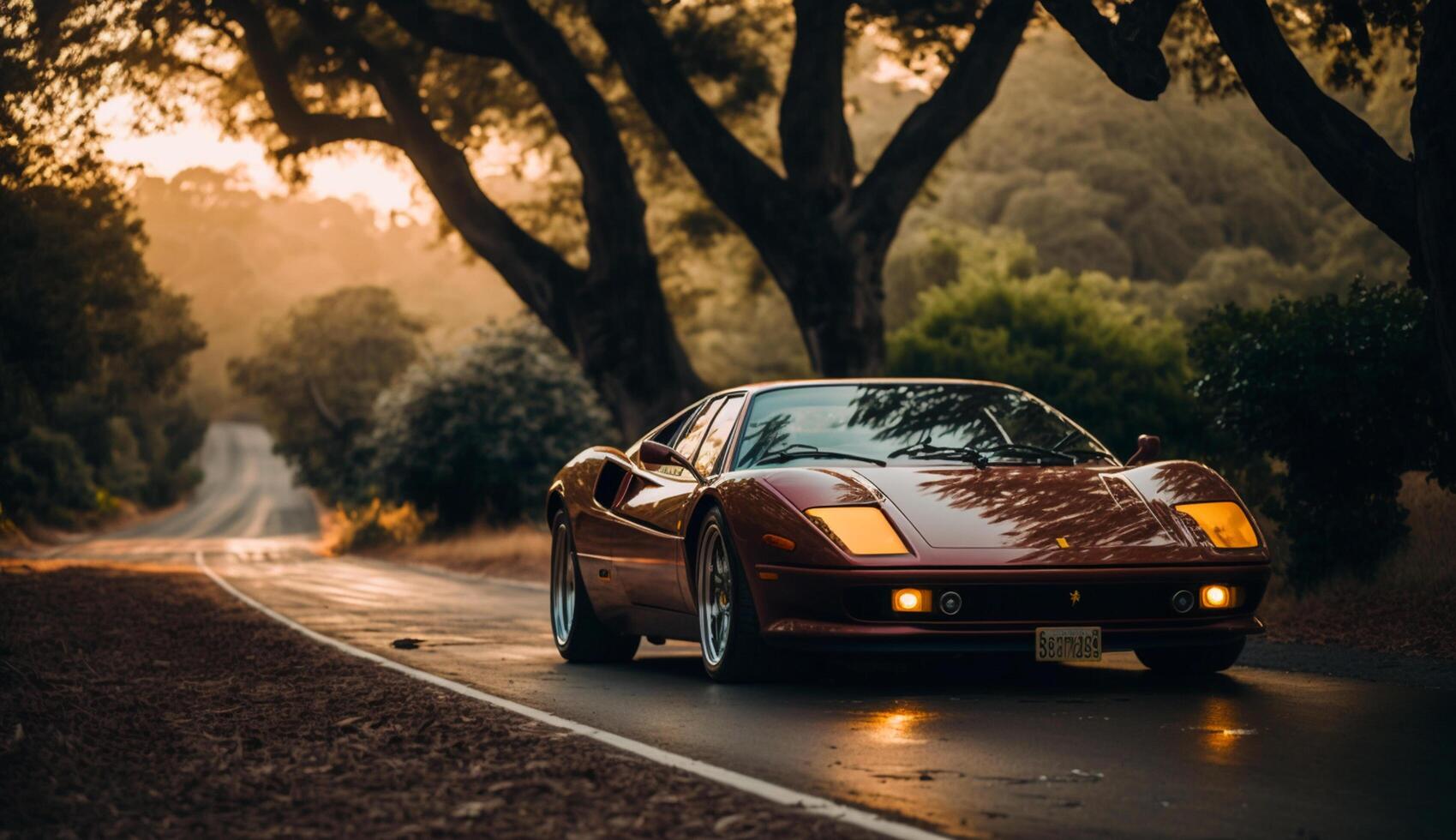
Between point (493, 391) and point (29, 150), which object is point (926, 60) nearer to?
point (29, 150)

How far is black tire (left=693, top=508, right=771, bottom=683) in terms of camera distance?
890cm

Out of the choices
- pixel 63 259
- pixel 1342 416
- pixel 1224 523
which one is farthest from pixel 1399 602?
pixel 63 259

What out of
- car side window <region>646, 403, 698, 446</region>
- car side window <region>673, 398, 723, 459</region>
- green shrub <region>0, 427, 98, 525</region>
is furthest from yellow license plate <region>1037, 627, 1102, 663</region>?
green shrub <region>0, 427, 98, 525</region>

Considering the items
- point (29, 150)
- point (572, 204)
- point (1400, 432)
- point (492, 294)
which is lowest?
point (1400, 432)

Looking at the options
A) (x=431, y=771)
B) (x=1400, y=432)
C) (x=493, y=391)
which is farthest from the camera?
(x=493, y=391)

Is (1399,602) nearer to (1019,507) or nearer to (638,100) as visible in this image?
(1019,507)

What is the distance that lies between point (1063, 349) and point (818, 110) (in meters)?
30.0

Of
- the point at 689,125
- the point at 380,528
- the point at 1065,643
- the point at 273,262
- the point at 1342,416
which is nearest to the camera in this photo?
the point at 1065,643

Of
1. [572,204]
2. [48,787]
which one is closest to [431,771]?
[48,787]

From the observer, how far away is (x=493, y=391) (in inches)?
1603

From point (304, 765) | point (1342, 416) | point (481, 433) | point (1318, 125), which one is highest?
point (1318, 125)

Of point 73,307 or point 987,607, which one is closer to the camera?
Answer: point 987,607

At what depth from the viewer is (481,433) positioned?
132 feet

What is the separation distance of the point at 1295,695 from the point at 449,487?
3325 cm
